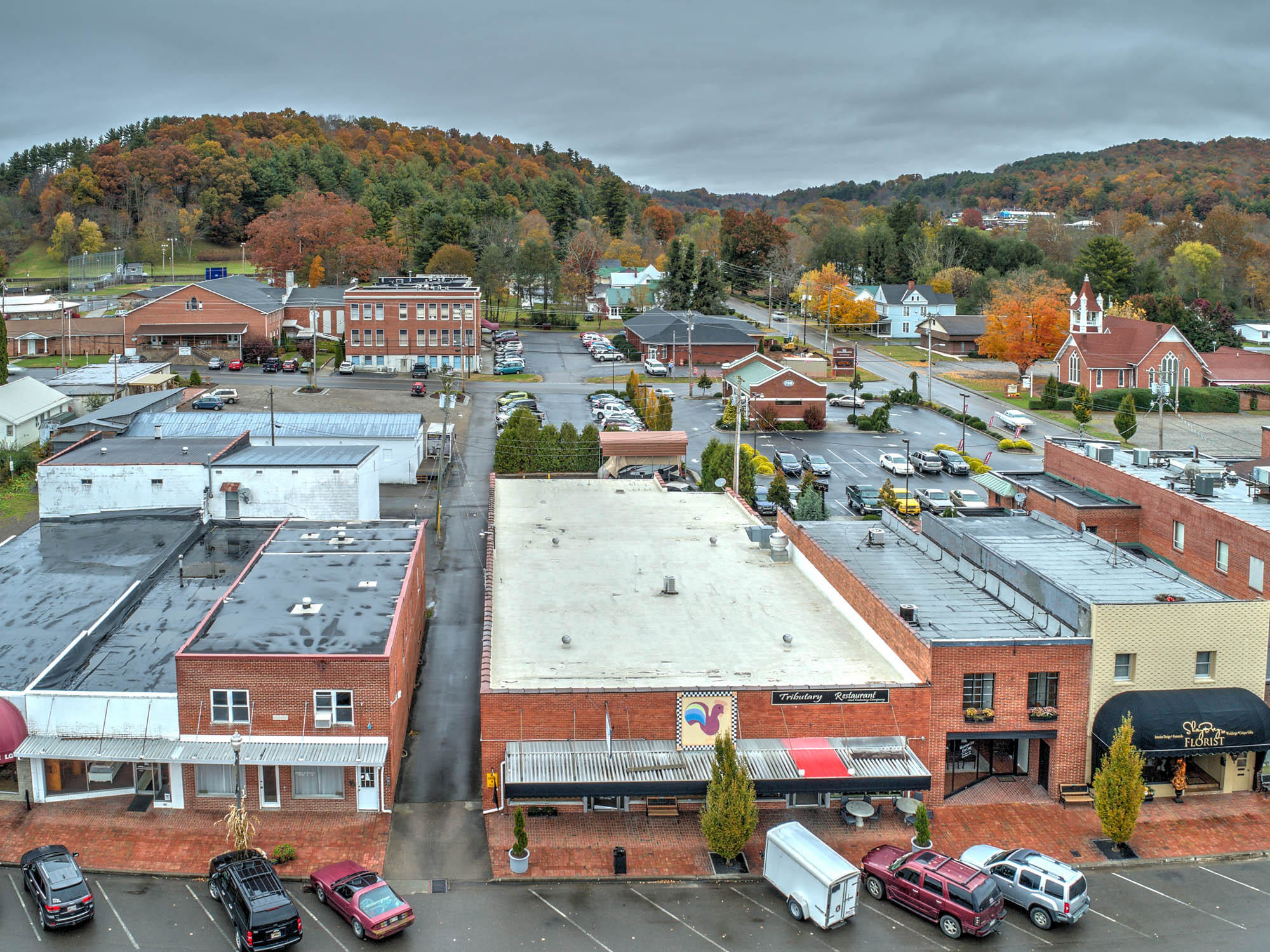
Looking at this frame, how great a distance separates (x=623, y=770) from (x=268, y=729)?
9614 millimetres

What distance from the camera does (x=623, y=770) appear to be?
98.6 feet

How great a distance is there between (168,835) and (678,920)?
13.5 m

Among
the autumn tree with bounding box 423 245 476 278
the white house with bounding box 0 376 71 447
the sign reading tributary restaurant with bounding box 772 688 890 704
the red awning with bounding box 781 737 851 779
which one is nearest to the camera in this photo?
the red awning with bounding box 781 737 851 779

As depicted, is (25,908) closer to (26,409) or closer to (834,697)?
(834,697)

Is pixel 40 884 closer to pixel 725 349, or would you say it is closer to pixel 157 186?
pixel 725 349

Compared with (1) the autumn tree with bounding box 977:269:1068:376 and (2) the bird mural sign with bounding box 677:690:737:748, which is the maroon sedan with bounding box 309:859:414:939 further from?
(1) the autumn tree with bounding box 977:269:1068:376

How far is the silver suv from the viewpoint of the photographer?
2680 cm

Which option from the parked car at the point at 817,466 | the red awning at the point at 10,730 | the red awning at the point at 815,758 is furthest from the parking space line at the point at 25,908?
the parked car at the point at 817,466

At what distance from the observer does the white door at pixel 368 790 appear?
31297 millimetres

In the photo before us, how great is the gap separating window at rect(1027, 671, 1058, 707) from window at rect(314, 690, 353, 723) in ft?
61.7

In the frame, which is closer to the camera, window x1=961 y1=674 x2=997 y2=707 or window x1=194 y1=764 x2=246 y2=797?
window x1=194 y1=764 x2=246 y2=797

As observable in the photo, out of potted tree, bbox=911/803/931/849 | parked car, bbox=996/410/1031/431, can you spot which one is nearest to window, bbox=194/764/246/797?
potted tree, bbox=911/803/931/849

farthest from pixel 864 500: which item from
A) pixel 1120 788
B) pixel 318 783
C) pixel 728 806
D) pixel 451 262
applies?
pixel 451 262

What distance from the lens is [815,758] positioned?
102 feet
